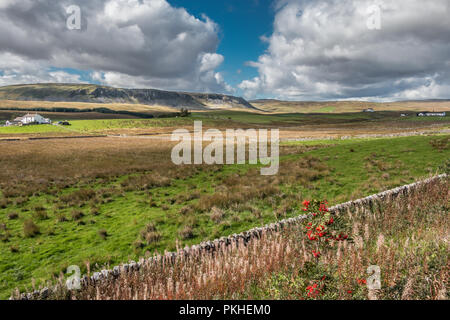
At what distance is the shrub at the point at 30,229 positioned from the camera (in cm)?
1032

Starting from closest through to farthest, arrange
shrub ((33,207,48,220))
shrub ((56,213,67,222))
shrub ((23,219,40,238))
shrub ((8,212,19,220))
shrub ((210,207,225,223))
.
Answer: shrub ((23,219,40,238)), shrub ((210,207,225,223)), shrub ((56,213,67,222)), shrub ((33,207,48,220)), shrub ((8,212,19,220))

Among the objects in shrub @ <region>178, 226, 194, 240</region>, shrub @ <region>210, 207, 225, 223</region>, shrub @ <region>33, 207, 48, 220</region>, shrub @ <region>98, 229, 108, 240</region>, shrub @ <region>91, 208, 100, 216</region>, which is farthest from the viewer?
shrub @ <region>91, 208, 100, 216</region>

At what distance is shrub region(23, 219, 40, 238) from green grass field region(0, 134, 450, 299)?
0.58 feet

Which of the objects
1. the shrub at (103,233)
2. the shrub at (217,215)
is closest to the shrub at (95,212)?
the shrub at (103,233)

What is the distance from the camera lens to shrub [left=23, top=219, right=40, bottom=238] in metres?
10.3

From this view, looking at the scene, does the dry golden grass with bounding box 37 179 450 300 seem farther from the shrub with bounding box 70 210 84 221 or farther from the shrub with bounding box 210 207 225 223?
the shrub with bounding box 70 210 84 221

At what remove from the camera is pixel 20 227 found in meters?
11.2

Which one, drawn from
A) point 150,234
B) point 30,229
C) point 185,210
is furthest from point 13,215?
point 185,210

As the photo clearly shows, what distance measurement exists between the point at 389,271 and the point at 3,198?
20.7m

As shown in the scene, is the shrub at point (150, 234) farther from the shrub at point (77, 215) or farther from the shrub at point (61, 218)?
the shrub at point (61, 218)

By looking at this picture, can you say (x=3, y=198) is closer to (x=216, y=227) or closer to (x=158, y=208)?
(x=158, y=208)

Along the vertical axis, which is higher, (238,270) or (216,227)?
(238,270)

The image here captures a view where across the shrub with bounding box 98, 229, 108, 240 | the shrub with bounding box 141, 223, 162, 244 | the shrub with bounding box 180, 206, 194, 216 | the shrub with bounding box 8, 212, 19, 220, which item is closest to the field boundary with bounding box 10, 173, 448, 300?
the shrub with bounding box 141, 223, 162, 244
